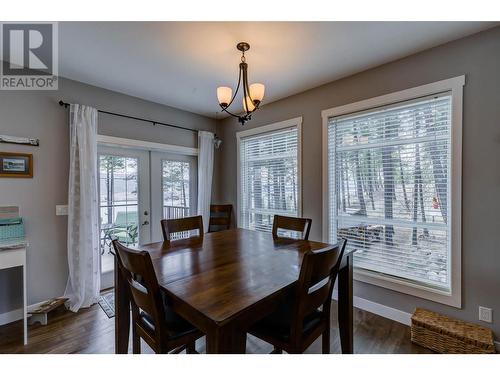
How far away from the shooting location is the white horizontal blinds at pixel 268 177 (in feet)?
10.6

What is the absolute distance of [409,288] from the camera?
2.21 m

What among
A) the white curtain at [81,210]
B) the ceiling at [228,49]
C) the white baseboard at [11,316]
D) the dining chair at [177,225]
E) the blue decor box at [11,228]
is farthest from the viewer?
the white curtain at [81,210]

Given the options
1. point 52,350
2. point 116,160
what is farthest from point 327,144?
point 52,350

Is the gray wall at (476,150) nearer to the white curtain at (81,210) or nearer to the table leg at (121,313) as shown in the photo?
the table leg at (121,313)

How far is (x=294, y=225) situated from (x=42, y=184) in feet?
8.80

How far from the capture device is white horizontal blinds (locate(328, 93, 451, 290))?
2.09 meters

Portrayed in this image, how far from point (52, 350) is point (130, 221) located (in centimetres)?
158

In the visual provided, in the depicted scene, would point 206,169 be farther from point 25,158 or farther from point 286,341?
point 286,341

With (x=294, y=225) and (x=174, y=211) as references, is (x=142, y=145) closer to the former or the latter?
(x=174, y=211)

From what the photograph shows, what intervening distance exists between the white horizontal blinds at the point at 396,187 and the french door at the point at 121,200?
254 cm

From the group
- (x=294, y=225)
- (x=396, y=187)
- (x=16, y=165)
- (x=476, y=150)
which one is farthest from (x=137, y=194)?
(x=476, y=150)

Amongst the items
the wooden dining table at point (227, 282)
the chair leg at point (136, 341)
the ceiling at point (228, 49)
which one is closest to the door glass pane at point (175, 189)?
the ceiling at point (228, 49)

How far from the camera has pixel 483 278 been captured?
1.86 metres

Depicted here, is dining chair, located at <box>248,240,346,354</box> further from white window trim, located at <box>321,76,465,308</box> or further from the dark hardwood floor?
white window trim, located at <box>321,76,465,308</box>
